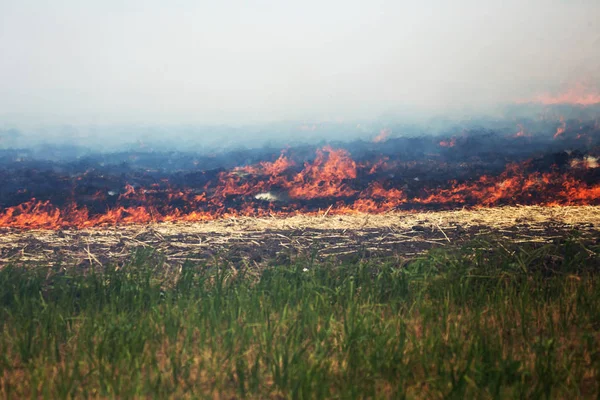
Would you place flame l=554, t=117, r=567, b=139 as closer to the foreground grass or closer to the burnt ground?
the burnt ground

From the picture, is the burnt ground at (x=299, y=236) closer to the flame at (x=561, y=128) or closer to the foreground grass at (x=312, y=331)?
the foreground grass at (x=312, y=331)

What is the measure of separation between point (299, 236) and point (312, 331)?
2.20 metres

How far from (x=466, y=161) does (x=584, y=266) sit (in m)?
2.55

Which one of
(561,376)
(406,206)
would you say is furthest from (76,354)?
(406,206)

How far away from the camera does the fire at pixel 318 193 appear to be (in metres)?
5.93

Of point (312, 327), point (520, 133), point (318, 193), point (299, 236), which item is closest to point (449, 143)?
point (520, 133)

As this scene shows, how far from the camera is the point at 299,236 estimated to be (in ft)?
16.3

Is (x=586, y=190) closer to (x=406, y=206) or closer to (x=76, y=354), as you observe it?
(x=406, y=206)

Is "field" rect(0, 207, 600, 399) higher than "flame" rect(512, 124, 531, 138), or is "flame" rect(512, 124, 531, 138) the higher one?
"flame" rect(512, 124, 531, 138)

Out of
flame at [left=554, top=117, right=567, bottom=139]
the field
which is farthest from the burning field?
the field

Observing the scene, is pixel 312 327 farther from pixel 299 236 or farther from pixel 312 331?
pixel 299 236

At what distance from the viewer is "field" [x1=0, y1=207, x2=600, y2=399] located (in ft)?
7.73

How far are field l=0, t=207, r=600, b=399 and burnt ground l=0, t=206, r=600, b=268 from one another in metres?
0.19

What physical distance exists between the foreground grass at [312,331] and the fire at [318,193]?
2.14 metres
